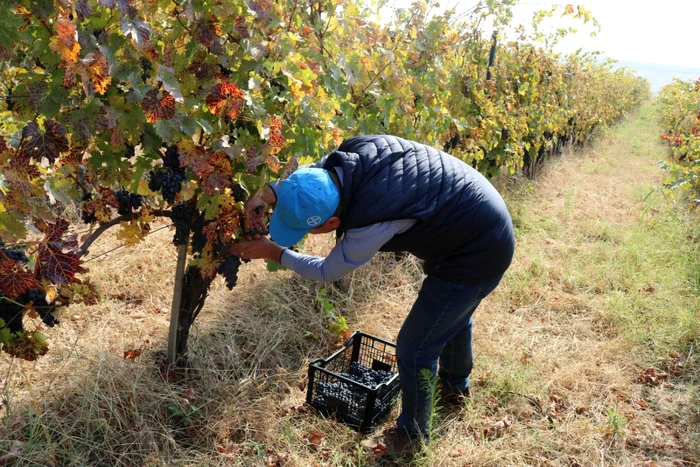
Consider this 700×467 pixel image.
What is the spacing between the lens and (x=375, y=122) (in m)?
3.72

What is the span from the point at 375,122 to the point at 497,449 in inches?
81.8

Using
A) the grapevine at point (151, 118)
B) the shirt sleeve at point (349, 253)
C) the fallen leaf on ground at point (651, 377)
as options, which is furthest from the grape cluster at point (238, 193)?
the fallen leaf on ground at point (651, 377)

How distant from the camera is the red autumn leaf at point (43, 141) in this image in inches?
72.5

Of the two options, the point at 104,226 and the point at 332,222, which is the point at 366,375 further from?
the point at 104,226

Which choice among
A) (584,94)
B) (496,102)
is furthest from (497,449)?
(584,94)

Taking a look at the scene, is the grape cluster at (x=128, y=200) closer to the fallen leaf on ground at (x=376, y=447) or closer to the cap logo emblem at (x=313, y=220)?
the cap logo emblem at (x=313, y=220)

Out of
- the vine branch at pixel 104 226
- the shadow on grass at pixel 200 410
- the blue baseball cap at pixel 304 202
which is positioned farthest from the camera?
the shadow on grass at pixel 200 410

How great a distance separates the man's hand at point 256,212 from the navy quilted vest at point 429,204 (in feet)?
1.05

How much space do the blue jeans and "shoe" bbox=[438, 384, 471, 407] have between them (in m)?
0.48

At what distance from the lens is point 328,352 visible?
3.57m

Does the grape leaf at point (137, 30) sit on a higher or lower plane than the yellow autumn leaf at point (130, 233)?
higher

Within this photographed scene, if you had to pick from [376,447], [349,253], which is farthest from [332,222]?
[376,447]

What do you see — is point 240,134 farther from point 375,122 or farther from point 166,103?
point 375,122

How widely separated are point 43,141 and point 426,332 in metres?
1.66
